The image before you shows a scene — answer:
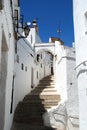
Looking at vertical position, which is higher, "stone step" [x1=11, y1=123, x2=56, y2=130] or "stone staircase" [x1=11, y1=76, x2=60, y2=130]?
"stone staircase" [x1=11, y1=76, x2=60, y2=130]

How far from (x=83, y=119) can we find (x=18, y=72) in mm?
4695

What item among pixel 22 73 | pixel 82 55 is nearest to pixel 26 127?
pixel 22 73

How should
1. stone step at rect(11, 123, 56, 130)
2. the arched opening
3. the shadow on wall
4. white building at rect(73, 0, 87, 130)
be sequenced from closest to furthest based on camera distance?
1. the arched opening
2. white building at rect(73, 0, 87, 130)
3. stone step at rect(11, 123, 56, 130)
4. the shadow on wall

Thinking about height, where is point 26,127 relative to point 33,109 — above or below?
below

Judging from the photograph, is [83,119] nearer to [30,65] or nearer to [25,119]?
[25,119]

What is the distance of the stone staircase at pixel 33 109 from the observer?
9.13 m

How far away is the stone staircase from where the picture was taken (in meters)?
9.13

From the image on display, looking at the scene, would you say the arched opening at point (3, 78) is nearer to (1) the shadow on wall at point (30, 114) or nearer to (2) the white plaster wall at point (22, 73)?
(1) the shadow on wall at point (30, 114)

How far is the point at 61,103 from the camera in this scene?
10094 millimetres

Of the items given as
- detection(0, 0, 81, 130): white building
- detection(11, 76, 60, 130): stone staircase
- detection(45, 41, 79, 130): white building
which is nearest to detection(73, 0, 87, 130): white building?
detection(0, 0, 81, 130): white building

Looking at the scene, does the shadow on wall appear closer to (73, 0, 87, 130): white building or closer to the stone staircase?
the stone staircase

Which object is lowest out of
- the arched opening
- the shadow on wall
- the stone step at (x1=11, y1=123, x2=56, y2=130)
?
the stone step at (x1=11, y1=123, x2=56, y2=130)

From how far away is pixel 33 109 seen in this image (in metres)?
10.4

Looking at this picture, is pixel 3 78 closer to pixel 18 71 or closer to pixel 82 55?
pixel 82 55
